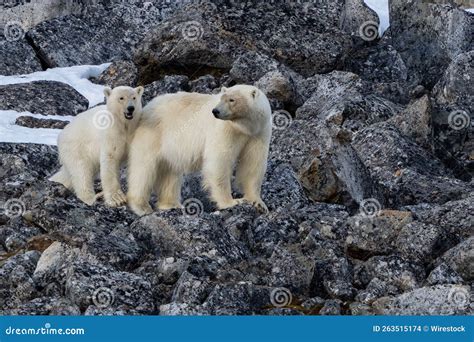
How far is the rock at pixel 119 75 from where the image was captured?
90.9ft

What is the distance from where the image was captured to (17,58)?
29.8 m

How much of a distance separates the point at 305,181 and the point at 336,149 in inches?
26.3

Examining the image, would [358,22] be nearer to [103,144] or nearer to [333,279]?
[103,144]

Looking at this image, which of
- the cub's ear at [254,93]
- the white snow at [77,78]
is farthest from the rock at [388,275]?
the white snow at [77,78]

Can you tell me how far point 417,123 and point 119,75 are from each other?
824 cm

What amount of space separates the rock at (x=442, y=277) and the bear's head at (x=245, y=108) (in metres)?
3.70

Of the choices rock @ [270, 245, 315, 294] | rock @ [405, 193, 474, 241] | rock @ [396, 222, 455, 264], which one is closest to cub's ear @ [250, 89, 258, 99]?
rock @ [405, 193, 474, 241]

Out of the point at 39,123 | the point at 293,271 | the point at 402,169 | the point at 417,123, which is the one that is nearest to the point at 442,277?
the point at 293,271

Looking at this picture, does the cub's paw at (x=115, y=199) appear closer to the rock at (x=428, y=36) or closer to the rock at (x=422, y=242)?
the rock at (x=422, y=242)

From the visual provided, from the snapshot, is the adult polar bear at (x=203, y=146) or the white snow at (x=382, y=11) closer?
the adult polar bear at (x=203, y=146)

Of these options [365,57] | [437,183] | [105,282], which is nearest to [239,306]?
[105,282]

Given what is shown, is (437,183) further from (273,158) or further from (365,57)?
(365,57)

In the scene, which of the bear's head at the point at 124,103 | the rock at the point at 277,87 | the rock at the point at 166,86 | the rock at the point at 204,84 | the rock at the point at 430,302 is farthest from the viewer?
the rock at the point at 204,84

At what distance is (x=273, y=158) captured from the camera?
20250mm
